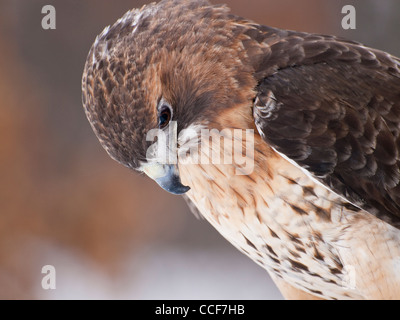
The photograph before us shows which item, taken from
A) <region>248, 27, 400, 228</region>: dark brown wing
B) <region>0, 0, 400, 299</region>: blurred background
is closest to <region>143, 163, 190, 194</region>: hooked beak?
<region>248, 27, 400, 228</region>: dark brown wing

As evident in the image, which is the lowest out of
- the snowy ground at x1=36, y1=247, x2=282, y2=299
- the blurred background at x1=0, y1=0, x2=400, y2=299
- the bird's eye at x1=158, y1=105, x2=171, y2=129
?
the snowy ground at x1=36, y1=247, x2=282, y2=299

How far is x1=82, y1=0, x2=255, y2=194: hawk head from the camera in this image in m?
0.82

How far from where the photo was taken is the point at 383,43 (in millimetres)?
1515

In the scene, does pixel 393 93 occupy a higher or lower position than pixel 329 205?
higher

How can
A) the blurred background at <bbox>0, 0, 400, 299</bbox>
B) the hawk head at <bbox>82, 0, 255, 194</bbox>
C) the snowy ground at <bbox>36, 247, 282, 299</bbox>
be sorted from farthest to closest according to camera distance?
the snowy ground at <bbox>36, 247, 282, 299</bbox>, the blurred background at <bbox>0, 0, 400, 299</bbox>, the hawk head at <bbox>82, 0, 255, 194</bbox>

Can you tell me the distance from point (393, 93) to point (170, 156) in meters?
0.37

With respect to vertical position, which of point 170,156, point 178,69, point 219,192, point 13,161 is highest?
point 178,69

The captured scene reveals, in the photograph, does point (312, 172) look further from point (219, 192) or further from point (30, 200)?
point (30, 200)

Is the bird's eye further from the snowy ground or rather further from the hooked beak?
the snowy ground

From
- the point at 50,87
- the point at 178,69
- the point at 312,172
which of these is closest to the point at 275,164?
the point at 312,172

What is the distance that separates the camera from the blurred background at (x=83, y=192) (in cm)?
152

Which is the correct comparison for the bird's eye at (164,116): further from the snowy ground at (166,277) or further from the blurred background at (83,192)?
the snowy ground at (166,277)

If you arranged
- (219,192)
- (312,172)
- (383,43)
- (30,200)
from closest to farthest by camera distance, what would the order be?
1. (312,172)
2. (219,192)
3. (383,43)
4. (30,200)
